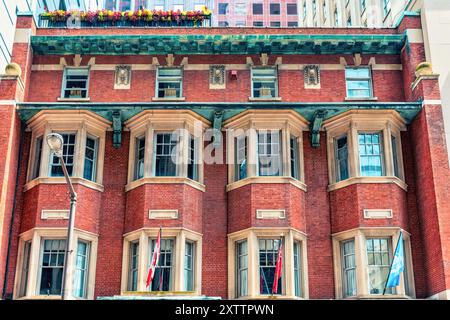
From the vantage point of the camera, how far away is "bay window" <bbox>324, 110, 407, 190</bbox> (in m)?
21.1

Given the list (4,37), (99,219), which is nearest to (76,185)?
(99,219)

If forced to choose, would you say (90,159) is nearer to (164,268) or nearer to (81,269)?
(81,269)

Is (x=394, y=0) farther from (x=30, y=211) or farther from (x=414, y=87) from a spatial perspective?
(x=30, y=211)

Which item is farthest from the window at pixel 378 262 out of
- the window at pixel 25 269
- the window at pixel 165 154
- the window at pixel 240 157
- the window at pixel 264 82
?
the window at pixel 25 269

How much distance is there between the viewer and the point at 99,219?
2078 cm

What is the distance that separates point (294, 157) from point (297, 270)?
155 inches

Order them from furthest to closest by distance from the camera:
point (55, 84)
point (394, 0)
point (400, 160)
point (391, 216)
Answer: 1. point (394, 0)
2. point (55, 84)
3. point (400, 160)
4. point (391, 216)

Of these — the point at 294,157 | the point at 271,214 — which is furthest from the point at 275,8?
the point at 271,214

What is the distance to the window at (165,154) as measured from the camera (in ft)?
69.4

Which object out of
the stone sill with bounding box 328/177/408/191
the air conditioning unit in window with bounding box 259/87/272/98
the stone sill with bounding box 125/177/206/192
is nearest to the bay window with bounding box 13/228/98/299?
the stone sill with bounding box 125/177/206/192

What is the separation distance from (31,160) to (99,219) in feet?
10.6

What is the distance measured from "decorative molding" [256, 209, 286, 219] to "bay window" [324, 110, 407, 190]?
85.4 inches

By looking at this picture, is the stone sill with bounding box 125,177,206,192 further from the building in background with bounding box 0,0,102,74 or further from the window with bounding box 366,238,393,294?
the building in background with bounding box 0,0,102,74

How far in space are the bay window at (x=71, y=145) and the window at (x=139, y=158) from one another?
117cm
